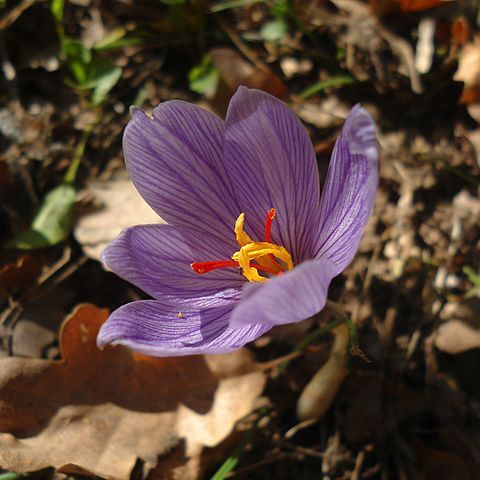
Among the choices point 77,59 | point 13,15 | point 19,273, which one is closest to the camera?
point 19,273

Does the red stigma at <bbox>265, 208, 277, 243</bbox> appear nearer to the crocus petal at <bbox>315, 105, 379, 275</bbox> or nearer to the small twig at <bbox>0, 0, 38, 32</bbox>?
the crocus petal at <bbox>315, 105, 379, 275</bbox>

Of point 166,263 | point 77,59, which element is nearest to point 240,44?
point 77,59

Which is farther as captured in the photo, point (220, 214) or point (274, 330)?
point (274, 330)

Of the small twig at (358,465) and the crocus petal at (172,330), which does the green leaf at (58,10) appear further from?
the small twig at (358,465)

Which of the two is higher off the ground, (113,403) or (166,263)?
(166,263)

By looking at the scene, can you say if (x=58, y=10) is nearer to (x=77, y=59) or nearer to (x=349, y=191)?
(x=77, y=59)

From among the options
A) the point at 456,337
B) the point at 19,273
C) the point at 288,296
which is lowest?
the point at 456,337

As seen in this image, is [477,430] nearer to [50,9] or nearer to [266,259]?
[266,259]
